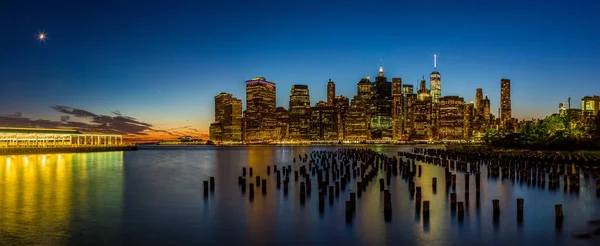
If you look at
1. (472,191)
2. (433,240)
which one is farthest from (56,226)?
(472,191)

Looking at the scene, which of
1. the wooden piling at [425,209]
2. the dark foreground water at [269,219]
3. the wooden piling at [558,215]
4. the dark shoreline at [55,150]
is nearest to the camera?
the dark foreground water at [269,219]

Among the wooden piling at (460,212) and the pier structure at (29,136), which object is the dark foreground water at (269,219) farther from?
the pier structure at (29,136)

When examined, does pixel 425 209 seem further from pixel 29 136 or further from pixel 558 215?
pixel 29 136

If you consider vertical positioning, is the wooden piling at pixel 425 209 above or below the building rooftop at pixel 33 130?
below

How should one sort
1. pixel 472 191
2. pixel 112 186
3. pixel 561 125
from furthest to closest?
pixel 561 125 → pixel 112 186 → pixel 472 191

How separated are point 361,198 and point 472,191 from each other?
8.57 m

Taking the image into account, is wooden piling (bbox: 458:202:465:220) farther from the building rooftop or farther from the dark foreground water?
the building rooftop

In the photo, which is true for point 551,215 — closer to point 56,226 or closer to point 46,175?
point 56,226

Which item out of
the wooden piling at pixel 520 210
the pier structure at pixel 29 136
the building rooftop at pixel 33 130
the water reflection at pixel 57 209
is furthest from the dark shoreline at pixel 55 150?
the wooden piling at pixel 520 210

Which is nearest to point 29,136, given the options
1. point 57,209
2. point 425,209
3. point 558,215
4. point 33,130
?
point 33,130

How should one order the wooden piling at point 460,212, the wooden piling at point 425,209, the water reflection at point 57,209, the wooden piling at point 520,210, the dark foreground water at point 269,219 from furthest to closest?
the wooden piling at point 425,209
the wooden piling at point 460,212
the wooden piling at point 520,210
the water reflection at point 57,209
the dark foreground water at point 269,219

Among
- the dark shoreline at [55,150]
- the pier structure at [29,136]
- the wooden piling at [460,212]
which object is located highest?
the pier structure at [29,136]

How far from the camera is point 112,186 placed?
38.2m

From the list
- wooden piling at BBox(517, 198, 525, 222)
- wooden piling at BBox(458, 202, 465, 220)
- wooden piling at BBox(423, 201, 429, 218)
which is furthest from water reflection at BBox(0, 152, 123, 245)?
wooden piling at BBox(517, 198, 525, 222)
